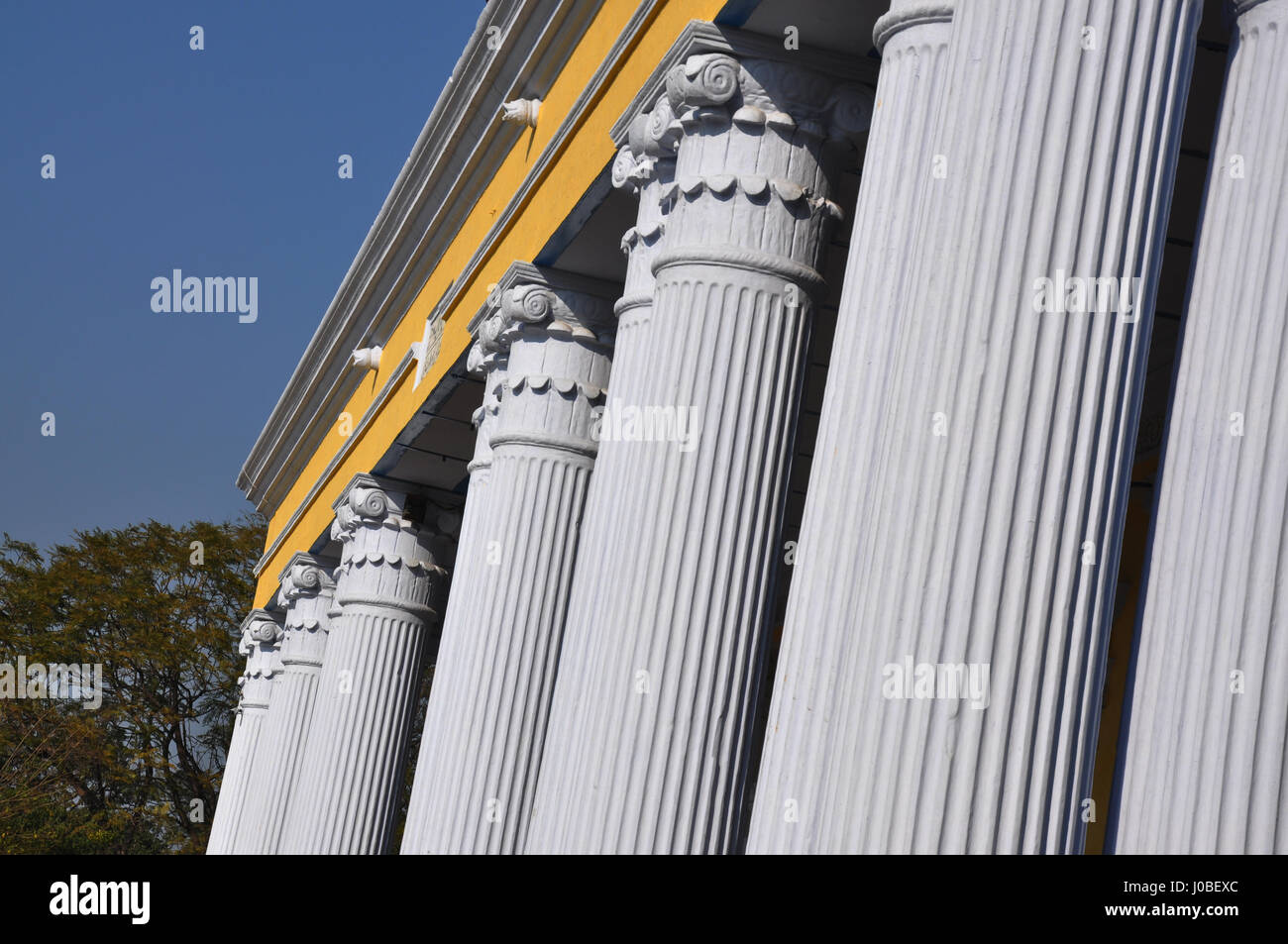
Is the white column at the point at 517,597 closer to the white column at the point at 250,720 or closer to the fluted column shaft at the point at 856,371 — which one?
the fluted column shaft at the point at 856,371

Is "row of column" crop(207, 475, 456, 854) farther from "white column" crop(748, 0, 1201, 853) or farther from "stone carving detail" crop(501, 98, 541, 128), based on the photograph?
"white column" crop(748, 0, 1201, 853)

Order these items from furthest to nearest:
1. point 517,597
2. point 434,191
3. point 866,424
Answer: point 434,191 < point 517,597 < point 866,424

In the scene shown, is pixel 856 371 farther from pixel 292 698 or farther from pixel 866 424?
pixel 292 698

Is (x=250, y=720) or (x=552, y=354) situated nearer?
(x=552, y=354)

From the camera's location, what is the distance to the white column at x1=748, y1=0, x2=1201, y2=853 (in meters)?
5.86

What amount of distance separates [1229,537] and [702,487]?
13.1 ft

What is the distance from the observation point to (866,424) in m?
7.10

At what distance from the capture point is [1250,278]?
20.5ft

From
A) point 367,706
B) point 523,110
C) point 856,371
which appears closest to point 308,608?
point 367,706

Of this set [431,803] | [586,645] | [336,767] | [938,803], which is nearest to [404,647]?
[336,767]

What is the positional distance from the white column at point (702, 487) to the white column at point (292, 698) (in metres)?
15.9

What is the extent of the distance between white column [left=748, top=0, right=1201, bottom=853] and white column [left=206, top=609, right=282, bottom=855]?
2420 centimetres
